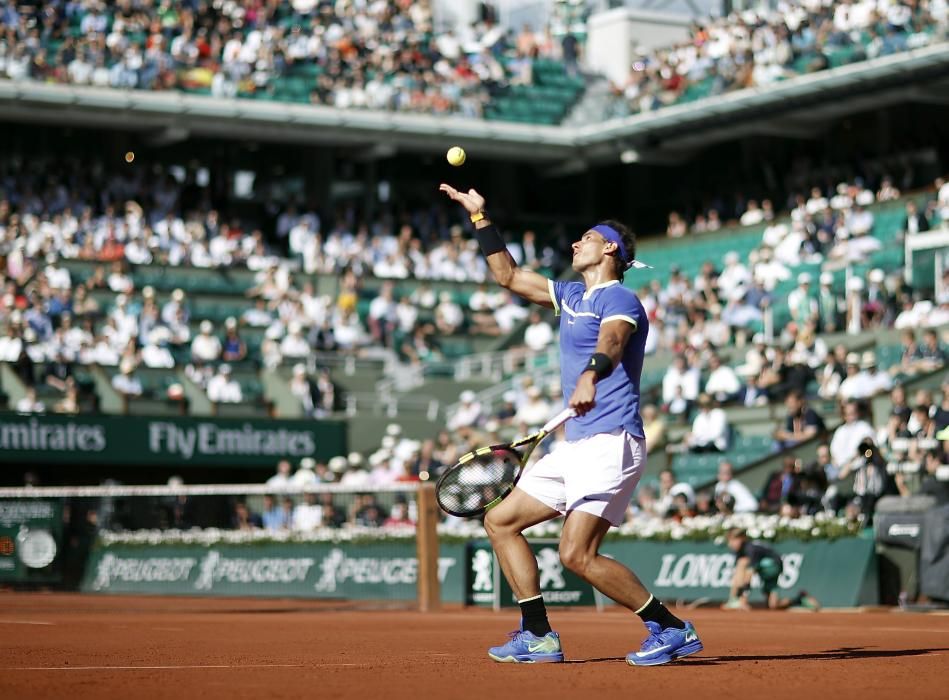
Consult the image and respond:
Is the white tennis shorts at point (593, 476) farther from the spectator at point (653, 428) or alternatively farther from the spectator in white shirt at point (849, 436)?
the spectator in white shirt at point (849, 436)

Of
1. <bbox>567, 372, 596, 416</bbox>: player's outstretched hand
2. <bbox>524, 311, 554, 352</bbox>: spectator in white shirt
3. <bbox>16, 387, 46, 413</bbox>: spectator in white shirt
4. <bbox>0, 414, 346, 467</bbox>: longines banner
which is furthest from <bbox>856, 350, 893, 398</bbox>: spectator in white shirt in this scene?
<bbox>567, 372, 596, 416</bbox>: player's outstretched hand

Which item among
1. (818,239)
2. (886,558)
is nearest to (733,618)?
(886,558)

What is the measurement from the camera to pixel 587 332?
873 cm

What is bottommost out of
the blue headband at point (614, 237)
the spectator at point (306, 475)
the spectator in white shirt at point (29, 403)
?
the spectator at point (306, 475)

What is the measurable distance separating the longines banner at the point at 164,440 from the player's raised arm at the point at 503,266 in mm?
19120

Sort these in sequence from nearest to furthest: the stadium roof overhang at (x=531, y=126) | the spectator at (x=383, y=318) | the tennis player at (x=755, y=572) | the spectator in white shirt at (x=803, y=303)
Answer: the tennis player at (x=755, y=572)
the spectator in white shirt at (x=803, y=303)
the stadium roof overhang at (x=531, y=126)
the spectator at (x=383, y=318)

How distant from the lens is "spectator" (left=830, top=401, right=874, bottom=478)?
20469mm

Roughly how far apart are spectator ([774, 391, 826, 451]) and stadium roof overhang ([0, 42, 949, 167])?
989 centimetres

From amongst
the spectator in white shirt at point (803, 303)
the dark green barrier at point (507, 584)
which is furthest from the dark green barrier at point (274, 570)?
the spectator in white shirt at point (803, 303)

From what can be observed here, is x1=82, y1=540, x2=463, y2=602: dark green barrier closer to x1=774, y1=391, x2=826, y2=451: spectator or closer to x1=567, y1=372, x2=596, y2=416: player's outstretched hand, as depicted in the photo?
x1=774, y1=391, x2=826, y2=451: spectator

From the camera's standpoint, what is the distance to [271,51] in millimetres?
35312

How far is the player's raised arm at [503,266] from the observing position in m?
9.00

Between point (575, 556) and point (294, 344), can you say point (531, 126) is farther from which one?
point (575, 556)

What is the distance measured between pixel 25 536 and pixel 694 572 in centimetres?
934
